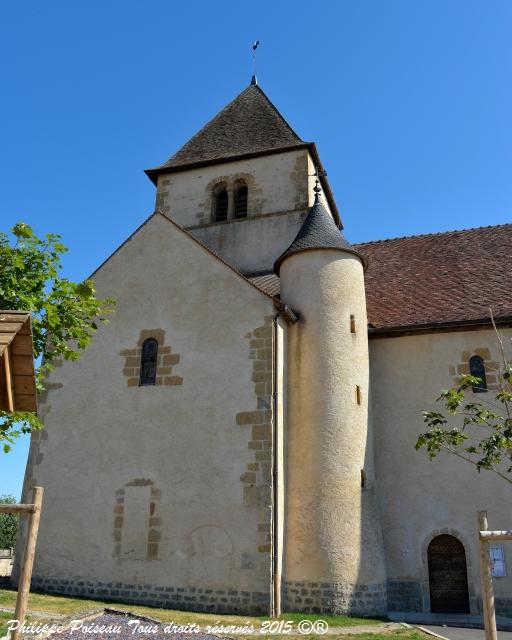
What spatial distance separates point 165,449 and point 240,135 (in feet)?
40.6

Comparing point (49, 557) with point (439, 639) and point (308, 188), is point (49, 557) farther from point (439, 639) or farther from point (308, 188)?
point (308, 188)

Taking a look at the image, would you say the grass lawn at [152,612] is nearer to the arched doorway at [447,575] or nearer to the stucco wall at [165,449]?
the stucco wall at [165,449]

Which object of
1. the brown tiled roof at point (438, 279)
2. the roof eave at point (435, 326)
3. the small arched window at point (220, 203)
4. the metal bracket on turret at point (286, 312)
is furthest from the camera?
the small arched window at point (220, 203)

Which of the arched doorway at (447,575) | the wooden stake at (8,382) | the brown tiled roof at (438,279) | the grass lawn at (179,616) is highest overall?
the brown tiled roof at (438,279)

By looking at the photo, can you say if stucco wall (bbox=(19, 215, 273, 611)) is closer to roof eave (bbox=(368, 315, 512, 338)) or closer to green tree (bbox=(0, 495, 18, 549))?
roof eave (bbox=(368, 315, 512, 338))

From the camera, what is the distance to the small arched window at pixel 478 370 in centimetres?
1309

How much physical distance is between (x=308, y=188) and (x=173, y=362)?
A: 25.7 feet

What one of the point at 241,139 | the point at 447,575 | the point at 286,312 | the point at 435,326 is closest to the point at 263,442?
the point at 286,312

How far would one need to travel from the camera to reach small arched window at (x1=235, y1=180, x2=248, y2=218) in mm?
18547

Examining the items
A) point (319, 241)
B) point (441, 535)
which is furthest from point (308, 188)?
point (441, 535)

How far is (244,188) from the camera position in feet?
62.0

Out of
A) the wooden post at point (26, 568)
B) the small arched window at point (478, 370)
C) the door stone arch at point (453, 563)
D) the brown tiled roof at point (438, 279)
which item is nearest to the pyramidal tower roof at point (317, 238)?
the brown tiled roof at point (438, 279)

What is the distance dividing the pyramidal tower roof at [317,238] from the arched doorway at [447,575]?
6.78m

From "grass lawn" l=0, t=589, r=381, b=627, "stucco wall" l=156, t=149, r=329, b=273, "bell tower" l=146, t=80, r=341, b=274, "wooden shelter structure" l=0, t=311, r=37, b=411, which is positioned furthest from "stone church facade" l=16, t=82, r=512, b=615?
"wooden shelter structure" l=0, t=311, r=37, b=411
